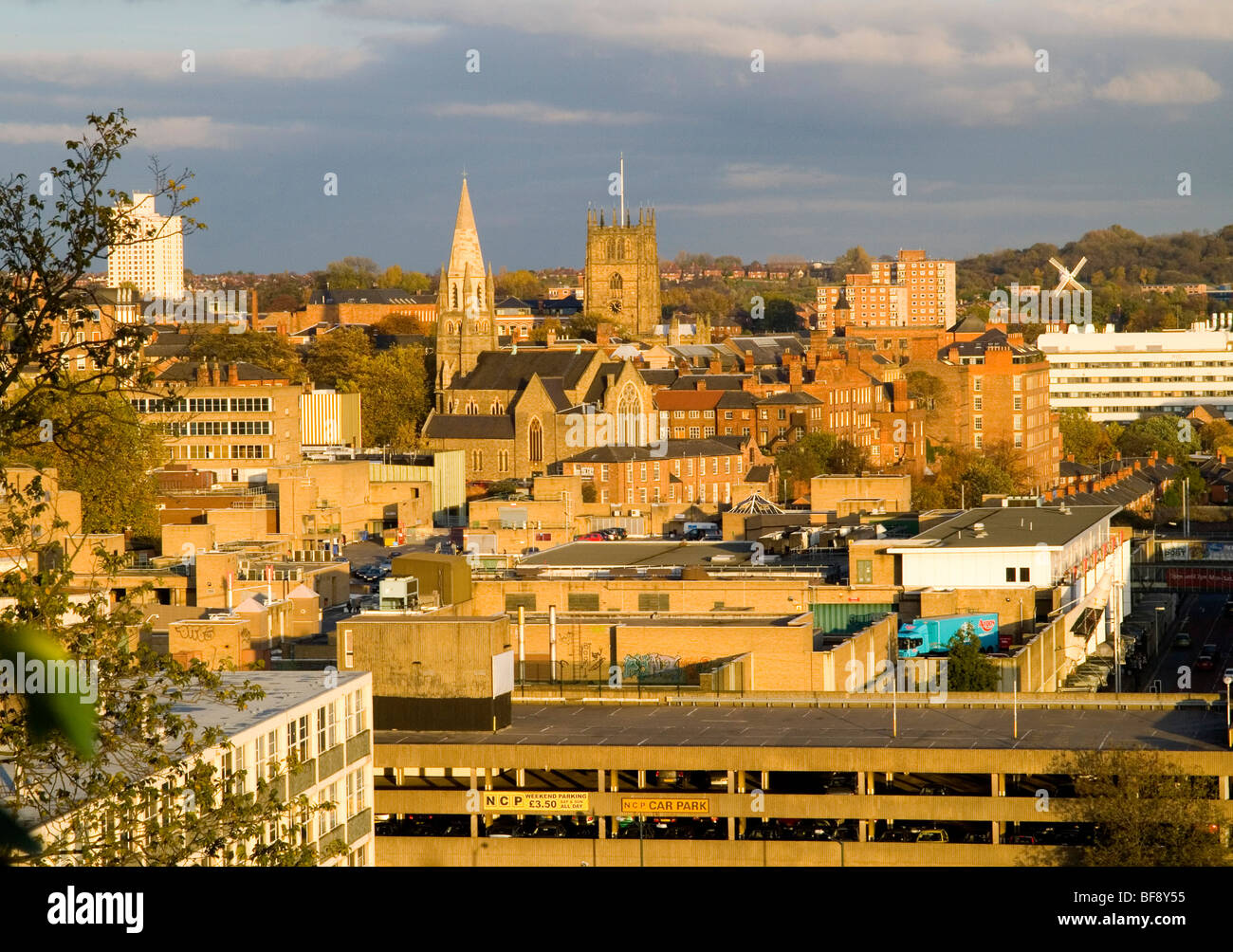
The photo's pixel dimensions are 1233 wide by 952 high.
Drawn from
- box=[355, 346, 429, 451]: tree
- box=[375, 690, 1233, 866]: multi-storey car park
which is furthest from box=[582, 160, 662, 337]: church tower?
box=[375, 690, 1233, 866]: multi-storey car park

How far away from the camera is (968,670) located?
115 feet

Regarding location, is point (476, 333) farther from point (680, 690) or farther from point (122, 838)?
point (122, 838)

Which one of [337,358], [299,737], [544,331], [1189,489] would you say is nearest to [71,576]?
[299,737]

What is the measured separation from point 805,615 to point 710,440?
48549mm

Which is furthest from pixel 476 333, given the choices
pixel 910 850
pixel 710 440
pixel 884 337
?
pixel 910 850

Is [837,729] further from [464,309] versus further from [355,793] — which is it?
[464,309]

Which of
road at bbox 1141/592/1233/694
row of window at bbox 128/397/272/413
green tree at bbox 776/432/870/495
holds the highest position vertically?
row of window at bbox 128/397/272/413

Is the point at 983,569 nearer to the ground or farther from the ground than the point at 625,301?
nearer to the ground

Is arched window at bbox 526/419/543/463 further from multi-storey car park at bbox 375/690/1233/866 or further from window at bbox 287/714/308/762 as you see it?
window at bbox 287/714/308/762

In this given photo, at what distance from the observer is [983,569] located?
42.4 metres

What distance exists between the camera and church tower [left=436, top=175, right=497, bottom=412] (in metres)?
107

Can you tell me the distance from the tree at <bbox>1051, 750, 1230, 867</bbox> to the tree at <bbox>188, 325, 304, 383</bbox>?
8489 centimetres

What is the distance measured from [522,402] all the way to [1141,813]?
70.5 meters
